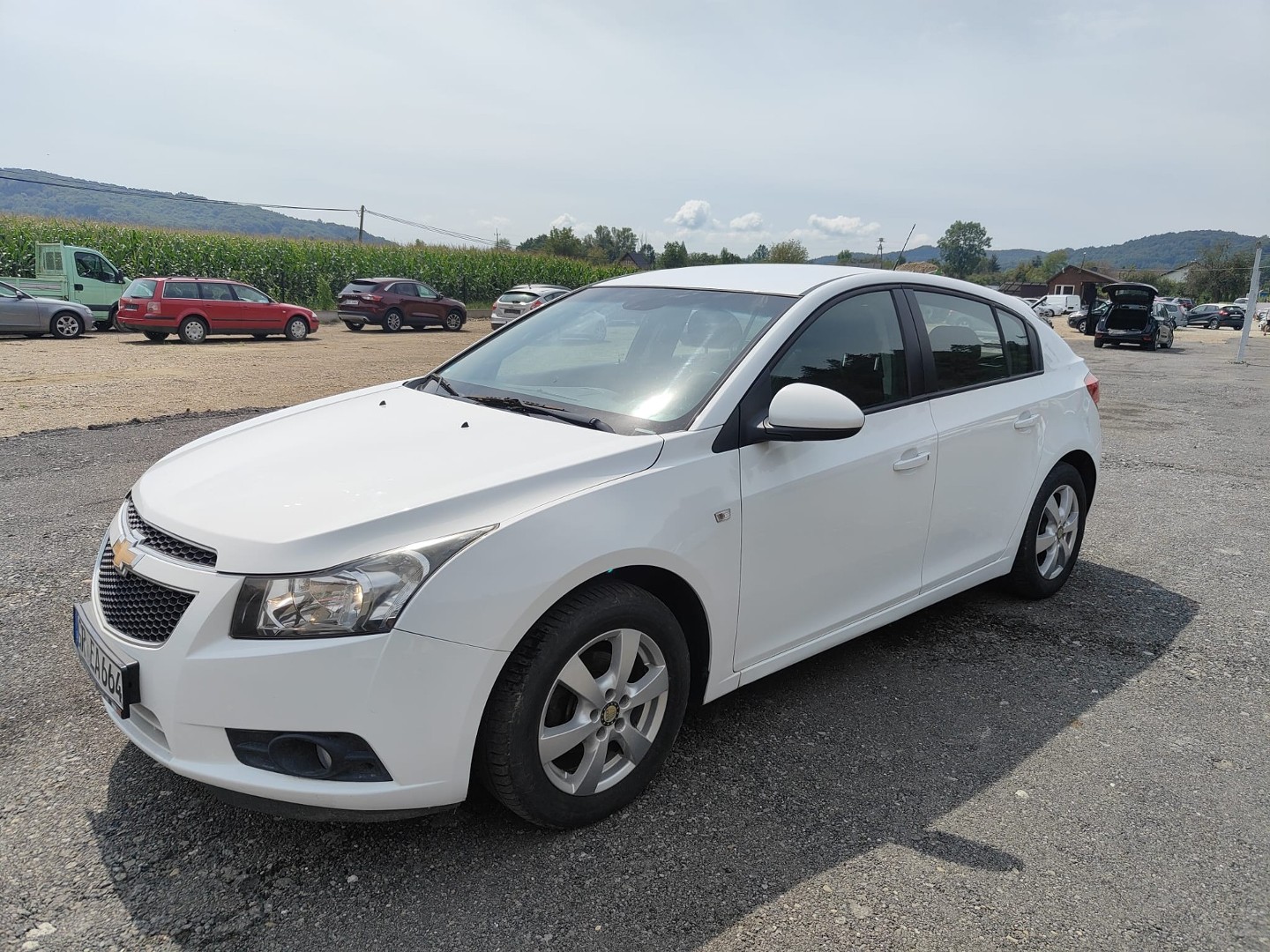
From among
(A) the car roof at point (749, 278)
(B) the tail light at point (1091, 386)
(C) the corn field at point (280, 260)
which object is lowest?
(B) the tail light at point (1091, 386)

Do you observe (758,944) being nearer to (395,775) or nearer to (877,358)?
(395,775)

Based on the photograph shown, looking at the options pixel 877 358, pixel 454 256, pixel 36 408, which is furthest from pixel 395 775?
pixel 454 256

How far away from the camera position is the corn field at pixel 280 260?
1158 inches

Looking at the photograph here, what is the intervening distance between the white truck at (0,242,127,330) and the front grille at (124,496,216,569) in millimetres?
22241

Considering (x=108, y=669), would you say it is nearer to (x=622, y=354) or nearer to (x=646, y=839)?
(x=646, y=839)

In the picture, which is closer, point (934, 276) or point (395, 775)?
point (395, 775)

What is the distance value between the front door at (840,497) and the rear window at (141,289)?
20.4 m

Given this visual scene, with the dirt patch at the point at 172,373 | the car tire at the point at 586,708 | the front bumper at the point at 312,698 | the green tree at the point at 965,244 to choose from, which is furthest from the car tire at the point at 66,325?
the green tree at the point at 965,244

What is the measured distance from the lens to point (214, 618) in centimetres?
223

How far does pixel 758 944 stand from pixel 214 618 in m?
1.60

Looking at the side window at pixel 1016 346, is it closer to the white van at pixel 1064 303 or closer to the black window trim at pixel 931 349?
the black window trim at pixel 931 349

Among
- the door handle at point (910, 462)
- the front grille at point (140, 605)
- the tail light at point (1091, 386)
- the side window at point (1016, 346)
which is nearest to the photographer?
the front grille at point (140, 605)

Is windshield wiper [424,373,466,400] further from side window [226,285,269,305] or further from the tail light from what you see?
side window [226,285,269,305]

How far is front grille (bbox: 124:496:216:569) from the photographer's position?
92.4 inches
